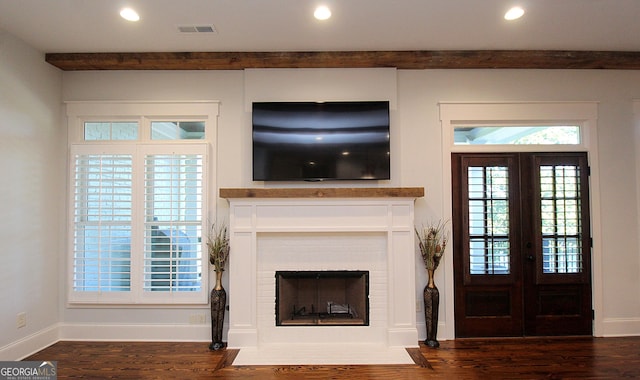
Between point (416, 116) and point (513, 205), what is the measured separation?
4.75ft

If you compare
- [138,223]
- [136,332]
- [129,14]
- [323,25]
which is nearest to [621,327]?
[323,25]

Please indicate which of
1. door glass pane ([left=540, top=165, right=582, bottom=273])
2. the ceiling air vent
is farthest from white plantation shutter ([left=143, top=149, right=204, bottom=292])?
door glass pane ([left=540, top=165, right=582, bottom=273])

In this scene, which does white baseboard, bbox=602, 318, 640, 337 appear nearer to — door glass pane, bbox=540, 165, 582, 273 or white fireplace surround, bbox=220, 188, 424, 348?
door glass pane, bbox=540, 165, 582, 273

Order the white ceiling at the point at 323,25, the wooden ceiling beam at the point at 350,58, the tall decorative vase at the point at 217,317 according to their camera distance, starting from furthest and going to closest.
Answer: the wooden ceiling beam at the point at 350,58, the tall decorative vase at the point at 217,317, the white ceiling at the point at 323,25

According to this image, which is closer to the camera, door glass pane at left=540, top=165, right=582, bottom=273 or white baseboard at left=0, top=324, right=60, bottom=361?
white baseboard at left=0, top=324, right=60, bottom=361

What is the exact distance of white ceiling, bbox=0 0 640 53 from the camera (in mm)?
2896

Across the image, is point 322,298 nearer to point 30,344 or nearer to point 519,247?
point 519,247

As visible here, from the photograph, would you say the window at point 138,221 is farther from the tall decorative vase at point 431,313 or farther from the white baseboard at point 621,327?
the white baseboard at point 621,327

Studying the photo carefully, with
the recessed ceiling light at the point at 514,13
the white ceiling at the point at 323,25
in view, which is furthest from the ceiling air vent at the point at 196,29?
the recessed ceiling light at the point at 514,13

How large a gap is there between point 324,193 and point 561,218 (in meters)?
2.66

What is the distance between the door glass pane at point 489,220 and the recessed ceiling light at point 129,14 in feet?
11.8

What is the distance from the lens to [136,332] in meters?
3.77

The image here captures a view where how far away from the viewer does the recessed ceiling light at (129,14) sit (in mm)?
2951

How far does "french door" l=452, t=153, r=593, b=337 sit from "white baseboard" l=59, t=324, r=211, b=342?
9.24 ft
